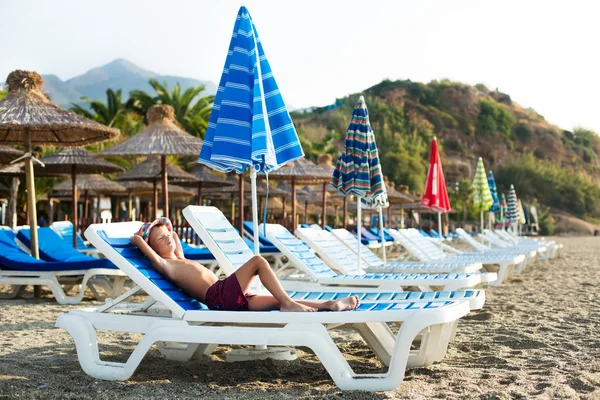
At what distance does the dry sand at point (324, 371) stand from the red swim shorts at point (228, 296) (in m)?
0.42

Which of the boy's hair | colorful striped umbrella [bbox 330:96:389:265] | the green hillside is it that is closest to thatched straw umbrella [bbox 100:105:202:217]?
colorful striped umbrella [bbox 330:96:389:265]

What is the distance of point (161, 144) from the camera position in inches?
436

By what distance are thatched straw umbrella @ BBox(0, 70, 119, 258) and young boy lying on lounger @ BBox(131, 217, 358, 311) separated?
4125mm

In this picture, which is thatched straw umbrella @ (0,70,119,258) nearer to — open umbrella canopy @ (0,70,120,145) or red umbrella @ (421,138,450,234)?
open umbrella canopy @ (0,70,120,145)

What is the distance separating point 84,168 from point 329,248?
635 centimetres

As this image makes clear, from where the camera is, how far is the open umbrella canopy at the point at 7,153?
11582 mm

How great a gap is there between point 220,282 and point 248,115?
1105 mm

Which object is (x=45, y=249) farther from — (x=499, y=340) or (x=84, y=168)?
(x=499, y=340)

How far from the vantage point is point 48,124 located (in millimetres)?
8031

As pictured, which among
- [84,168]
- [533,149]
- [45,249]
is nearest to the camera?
[45,249]

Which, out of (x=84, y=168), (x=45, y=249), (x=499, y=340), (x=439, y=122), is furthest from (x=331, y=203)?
(x=439, y=122)

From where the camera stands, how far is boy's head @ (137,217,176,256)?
4316 mm

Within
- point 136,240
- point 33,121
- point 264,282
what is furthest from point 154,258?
point 33,121

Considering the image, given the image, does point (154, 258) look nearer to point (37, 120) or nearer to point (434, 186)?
point (37, 120)
